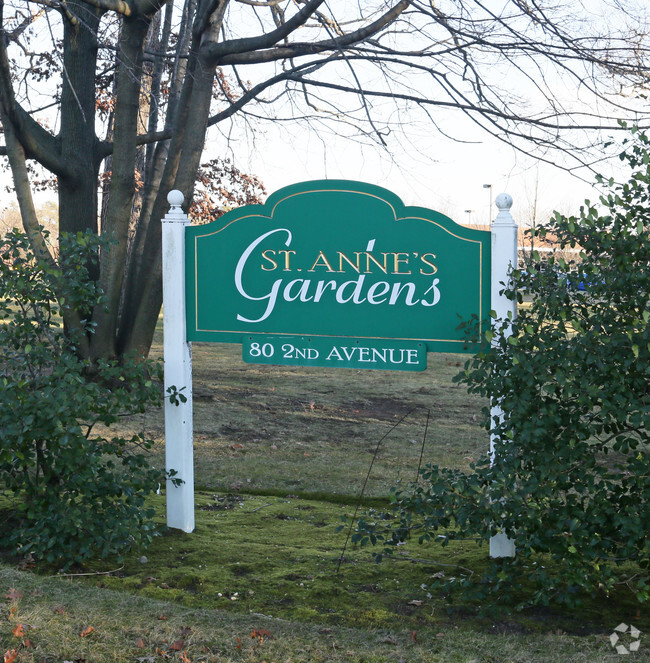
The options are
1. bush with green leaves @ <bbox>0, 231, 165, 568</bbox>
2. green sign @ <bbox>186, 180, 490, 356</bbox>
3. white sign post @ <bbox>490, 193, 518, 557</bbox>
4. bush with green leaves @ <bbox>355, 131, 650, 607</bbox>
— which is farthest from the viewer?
green sign @ <bbox>186, 180, 490, 356</bbox>

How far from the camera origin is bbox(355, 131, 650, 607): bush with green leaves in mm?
4023

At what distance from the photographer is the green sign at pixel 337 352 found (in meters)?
5.24

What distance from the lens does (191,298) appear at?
18.7 ft

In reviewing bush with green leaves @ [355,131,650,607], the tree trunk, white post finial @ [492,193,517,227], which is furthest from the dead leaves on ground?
the tree trunk

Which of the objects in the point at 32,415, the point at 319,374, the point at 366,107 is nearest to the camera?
the point at 32,415

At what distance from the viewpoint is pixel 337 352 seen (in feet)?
17.7

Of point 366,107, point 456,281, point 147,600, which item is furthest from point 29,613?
point 366,107

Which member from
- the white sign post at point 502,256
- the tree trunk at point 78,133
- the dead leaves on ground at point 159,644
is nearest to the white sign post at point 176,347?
the dead leaves on ground at point 159,644

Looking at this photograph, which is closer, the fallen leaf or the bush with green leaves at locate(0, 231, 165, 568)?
the fallen leaf

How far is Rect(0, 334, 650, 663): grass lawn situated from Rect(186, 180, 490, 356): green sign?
153 cm

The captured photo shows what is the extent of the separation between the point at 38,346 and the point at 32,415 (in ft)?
2.58

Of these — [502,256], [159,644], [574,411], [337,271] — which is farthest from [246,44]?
[159,644]

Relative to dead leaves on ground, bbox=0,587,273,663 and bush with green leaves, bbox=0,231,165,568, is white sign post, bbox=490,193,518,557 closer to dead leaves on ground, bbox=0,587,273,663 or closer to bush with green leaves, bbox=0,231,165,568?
dead leaves on ground, bbox=0,587,273,663

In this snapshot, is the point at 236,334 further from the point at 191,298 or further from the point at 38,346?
the point at 38,346
